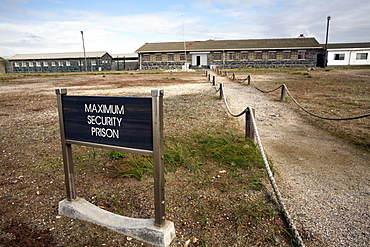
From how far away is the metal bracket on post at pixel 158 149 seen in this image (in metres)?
2.19

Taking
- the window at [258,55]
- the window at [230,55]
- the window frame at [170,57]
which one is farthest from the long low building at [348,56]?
the window frame at [170,57]

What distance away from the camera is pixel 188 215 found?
110 inches

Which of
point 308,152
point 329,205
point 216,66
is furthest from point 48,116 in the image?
point 216,66

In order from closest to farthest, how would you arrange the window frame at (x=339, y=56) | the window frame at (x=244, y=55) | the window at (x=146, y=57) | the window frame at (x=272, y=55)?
the window frame at (x=272, y=55) → the window frame at (x=339, y=56) → the window frame at (x=244, y=55) → the window at (x=146, y=57)

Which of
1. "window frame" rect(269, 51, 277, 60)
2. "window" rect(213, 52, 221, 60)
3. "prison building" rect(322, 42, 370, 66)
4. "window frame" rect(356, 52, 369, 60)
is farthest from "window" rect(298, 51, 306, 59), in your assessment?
"window" rect(213, 52, 221, 60)

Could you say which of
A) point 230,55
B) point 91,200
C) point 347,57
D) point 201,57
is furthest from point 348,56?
Answer: point 91,200

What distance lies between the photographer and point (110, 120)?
248 centimetres

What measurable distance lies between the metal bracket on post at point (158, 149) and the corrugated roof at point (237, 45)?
40448 mm

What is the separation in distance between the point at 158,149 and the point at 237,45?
4249 cm

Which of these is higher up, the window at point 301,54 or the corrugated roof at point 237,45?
the corrugated roof at point 237,45

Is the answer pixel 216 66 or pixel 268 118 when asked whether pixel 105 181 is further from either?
pixel 216 66

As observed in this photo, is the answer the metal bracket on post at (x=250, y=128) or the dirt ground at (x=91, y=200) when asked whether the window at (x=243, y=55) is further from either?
the metal bracket on post at (x=250, y=128)

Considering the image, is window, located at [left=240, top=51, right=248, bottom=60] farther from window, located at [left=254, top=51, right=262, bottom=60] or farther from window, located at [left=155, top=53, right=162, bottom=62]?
window, located at [left=155, top=53, right=162, bottom=62]

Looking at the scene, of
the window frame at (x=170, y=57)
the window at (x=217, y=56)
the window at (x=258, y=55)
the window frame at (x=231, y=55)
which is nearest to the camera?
the window at (x=258, y=55)
